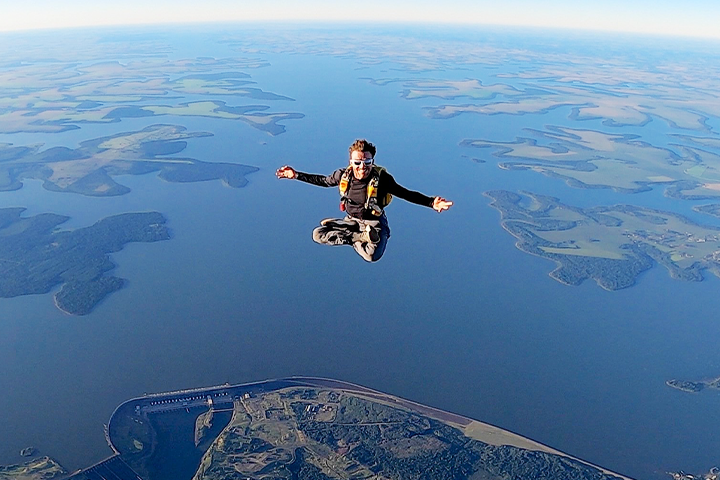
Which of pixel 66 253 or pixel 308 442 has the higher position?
pixel 308 442

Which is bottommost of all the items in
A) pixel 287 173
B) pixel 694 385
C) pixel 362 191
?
pixel 694 385

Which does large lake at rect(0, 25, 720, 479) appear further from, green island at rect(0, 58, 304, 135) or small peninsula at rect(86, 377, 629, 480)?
green island at rect(0, 58, 304, 135)

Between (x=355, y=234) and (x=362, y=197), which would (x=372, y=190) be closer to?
(x=362, y=197)

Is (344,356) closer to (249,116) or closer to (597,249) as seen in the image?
(597,249)

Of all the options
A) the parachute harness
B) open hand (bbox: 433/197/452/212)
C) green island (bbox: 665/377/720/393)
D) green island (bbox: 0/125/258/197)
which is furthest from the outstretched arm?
green island (bbox: 0/125/258/197)

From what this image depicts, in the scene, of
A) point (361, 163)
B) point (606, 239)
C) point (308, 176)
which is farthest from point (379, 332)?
point (606, 239)

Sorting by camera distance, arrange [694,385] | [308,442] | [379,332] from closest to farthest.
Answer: [308,442] < [694,385] < [379,332]

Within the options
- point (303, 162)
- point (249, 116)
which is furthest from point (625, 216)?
point (249, 116)
